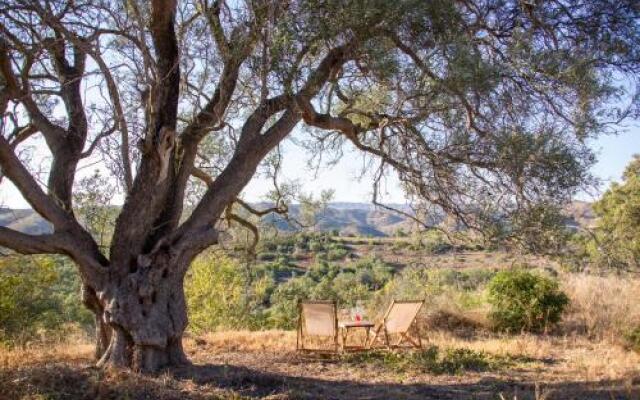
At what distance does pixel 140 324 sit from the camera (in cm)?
630

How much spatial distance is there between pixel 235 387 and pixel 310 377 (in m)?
1.32

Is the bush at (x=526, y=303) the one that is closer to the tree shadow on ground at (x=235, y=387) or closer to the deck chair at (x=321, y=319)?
the deck chair at (x=321, y=319)

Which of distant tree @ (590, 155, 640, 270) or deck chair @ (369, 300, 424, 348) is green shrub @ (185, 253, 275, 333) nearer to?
deck chair @ (369, 300, 424, 348)

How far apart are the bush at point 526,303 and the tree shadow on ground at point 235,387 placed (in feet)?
15.6

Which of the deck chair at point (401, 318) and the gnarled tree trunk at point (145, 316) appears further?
the deck chair at point (401, 318)

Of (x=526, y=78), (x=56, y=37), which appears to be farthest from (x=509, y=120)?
(x=56, y=37)

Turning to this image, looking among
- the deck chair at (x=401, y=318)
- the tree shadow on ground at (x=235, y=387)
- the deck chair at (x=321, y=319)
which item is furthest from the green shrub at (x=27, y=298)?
the deck chair at (x=401, y=318)

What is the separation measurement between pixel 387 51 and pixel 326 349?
4754mm

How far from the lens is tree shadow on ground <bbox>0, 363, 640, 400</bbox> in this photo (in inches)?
206

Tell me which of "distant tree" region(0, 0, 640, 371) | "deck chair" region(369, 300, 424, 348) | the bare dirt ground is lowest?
the bare dirt ground

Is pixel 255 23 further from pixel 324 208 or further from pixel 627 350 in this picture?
pixel 627 350

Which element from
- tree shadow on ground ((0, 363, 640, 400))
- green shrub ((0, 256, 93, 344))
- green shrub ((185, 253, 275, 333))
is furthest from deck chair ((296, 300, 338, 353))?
green shrub ((185, 253, 275, 333))

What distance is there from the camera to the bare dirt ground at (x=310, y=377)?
17.6ft

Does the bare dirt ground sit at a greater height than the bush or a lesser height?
lesser
